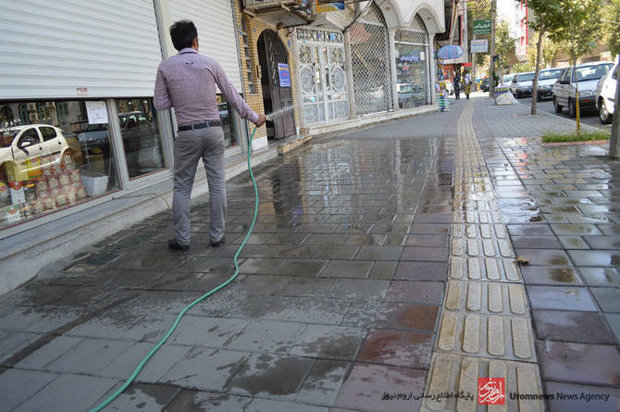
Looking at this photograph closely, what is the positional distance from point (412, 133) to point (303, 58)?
13.3 ft

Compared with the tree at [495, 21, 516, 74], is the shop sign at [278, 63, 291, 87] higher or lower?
lower

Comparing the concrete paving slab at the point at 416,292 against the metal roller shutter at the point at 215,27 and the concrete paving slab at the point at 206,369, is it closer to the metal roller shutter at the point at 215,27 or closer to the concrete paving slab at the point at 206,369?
the concrete paving slab at the point at 206,369

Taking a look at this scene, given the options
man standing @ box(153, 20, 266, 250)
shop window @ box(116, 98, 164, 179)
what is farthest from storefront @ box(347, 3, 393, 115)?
man standing @ box(153, 20, 266, 250)

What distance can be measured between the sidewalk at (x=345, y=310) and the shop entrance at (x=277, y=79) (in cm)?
753

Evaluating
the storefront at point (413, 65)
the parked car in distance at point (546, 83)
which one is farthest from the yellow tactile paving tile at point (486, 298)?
the parked car in distance at point (546, 83)

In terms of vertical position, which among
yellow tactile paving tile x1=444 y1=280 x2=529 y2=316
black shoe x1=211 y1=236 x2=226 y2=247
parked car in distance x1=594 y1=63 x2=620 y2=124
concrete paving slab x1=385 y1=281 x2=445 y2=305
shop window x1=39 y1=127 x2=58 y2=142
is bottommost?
concrete paving slab x1=385 y1=281 x2=445 y2=305

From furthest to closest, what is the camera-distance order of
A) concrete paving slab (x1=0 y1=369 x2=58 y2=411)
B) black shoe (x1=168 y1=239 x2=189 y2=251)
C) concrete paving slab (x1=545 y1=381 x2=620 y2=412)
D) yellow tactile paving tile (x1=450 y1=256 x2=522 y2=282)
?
black shoe (x1=168 y1=239 x2=189 y2=251) → yellow tactile paving tile (x1=450 y1=256 x2=522 y2=282) → concrete paving slab (x1=0 y1=369 x2=58 y2=411) → concrete paving slab (x1=545 y1=381 x2=620 y2=412)

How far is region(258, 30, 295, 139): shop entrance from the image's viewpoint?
511 inches

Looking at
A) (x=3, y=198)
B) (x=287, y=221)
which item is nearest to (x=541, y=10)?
(x=287, y=221)

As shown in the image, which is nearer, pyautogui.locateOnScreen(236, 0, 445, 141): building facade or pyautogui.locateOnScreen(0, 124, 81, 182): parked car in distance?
pyautogui.locateOnScreen(0, 124, 81, 182): parked car in distance

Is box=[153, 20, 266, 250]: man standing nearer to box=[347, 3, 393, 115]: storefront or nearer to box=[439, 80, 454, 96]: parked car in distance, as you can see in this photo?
box=[347, 3, 393, 115]: storefront

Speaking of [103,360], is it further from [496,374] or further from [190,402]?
[496,374]

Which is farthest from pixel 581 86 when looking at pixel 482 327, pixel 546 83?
pixel 482 327

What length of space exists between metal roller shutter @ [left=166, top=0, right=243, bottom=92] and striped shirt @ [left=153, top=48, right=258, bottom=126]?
168 inches
